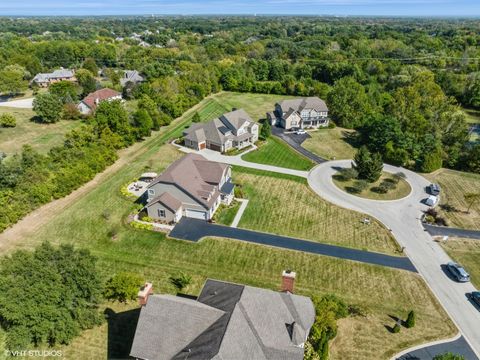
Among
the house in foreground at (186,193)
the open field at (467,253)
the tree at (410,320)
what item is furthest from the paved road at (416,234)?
the house in foreground at (186,193)

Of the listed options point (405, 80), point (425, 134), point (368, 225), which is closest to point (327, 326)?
point (368, 225)

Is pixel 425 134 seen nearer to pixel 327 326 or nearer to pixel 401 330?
pixel 401 330

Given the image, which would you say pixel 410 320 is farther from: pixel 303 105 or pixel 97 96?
pixel 97 96

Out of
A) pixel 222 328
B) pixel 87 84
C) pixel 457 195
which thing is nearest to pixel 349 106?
pixel 457 195

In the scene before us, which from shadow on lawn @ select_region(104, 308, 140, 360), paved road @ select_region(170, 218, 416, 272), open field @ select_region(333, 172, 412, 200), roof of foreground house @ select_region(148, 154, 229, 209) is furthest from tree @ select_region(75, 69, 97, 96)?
shadow on lawn @ select_region(104, 308, 140, 360)

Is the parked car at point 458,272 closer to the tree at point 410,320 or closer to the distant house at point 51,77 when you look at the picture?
the tree at point 410,320
